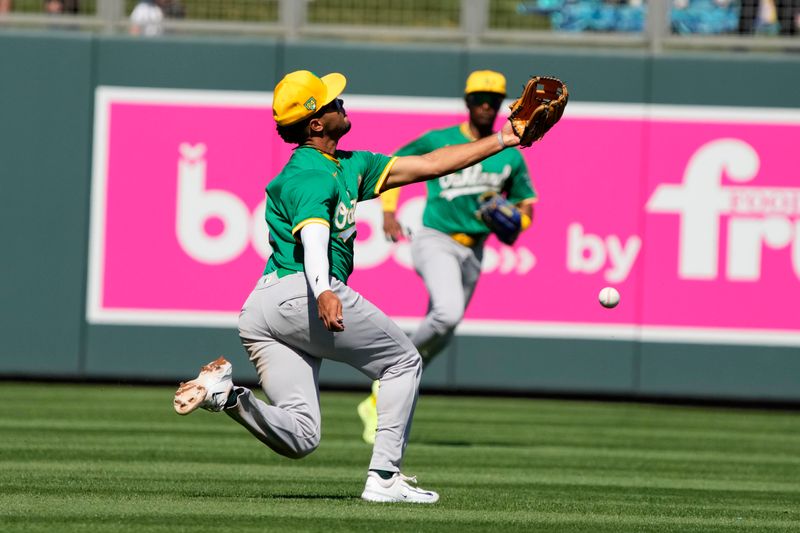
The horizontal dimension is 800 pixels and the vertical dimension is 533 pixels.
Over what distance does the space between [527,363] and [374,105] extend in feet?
9.12

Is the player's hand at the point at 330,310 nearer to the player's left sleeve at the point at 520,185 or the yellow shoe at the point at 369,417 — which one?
the yellow shoe at the point at 369,417

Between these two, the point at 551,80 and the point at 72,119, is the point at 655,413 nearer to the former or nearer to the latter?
the point at 72,119

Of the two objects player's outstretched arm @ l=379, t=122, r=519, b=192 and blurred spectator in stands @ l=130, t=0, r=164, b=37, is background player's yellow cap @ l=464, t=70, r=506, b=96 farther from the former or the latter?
blurred spectator in stands @ l=130, t=0, r=164, b=37

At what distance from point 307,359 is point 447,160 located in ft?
3.55

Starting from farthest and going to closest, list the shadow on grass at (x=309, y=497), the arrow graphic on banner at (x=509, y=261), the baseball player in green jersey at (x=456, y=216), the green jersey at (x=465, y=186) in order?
the arrow graphic on banner at (x=509, y=261)
the green jersey at (x=465, y=186)
the baseball player in green jersey at (x=456, y=216)
the shadow on grass at (x=309, y=497)

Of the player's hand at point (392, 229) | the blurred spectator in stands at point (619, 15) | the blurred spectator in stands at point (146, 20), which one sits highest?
the blurred spectator in stands at point (619, 15)

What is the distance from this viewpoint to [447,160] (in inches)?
256

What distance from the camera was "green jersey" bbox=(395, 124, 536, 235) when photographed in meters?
10.2

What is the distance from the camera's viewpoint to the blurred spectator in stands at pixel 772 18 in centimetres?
1352

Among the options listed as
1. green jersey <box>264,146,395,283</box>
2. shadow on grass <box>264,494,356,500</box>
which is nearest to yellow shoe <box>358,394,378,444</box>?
shadow on grass <box>264,494,356,500</box>

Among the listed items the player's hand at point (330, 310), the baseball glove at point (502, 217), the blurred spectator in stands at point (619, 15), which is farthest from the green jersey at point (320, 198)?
the blurred spectator in stands at point (619, 15)

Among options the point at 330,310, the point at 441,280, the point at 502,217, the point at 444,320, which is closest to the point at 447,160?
the point at 330,310

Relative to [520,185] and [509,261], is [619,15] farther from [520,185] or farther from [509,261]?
[520,185]

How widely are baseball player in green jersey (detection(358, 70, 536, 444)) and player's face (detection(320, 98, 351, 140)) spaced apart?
3.27m
